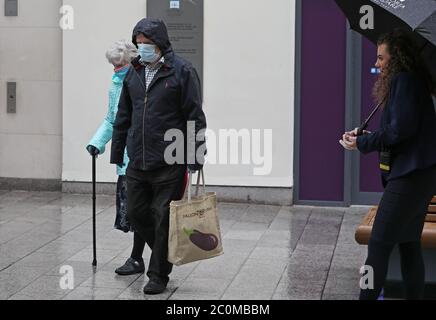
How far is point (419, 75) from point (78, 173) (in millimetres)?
5511

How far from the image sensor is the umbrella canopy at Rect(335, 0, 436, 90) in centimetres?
484

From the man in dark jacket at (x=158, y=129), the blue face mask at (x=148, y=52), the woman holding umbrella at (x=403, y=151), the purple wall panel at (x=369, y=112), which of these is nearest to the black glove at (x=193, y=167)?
the man in dark jacket at (x=158, y=129)

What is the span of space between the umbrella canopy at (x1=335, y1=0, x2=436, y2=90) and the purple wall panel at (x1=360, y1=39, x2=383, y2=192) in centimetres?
337

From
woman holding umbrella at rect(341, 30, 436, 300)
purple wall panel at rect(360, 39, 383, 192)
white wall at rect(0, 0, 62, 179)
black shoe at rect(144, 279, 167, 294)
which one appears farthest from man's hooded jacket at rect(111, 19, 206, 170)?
white wall at rect(0, 0, 62, 179)

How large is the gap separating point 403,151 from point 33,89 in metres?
5.89

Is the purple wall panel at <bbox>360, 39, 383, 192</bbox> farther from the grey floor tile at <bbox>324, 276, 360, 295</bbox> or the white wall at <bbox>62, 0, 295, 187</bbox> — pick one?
the grey floor tile at <bbox>324, 276, 360, 295</bbox>

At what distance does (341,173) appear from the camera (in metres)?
9.55

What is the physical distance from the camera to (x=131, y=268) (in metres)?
6.64

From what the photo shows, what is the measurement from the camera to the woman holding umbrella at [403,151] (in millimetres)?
5156

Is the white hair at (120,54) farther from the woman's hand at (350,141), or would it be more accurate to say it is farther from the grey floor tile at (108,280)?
the woman's hand at (350,141)

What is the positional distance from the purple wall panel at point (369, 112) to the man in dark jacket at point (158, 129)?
3807 mm

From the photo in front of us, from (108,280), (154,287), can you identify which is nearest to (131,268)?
A: (108,280)

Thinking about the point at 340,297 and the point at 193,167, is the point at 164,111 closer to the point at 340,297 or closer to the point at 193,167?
the point at 193,167
